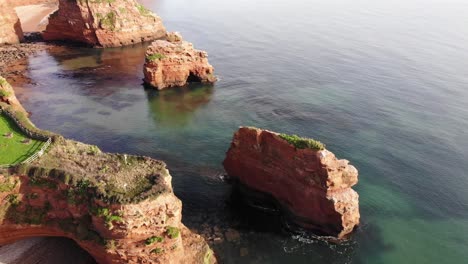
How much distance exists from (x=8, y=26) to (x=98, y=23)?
2153 cm

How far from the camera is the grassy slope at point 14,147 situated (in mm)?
31281

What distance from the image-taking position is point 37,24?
112688 millimetres

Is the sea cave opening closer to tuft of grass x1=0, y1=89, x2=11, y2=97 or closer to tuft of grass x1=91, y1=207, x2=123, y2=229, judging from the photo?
tuft of grass x1=0, y1=89, x2=11, y2=97

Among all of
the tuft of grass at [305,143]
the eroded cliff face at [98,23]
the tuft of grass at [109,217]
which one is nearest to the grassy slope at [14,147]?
the tuft of grass at [109,217]

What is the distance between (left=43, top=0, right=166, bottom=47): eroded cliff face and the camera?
87.6 metres

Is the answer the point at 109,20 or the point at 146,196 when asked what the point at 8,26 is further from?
the point at 146,196

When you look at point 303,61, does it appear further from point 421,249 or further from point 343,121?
point 421,249

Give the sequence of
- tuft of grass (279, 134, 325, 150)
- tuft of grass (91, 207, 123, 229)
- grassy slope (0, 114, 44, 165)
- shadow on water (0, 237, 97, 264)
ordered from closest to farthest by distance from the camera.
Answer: tuft of grass (91, 207, 123, 229), shadow on water (0, 237, 97, 264), grassy slope (0, 114, 44, 165), tuft of grass (279, 134, 325, 150)

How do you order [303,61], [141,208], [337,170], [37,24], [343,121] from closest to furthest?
[141,208] < [337,170] < [343,121] < [303,61] < [37,24]

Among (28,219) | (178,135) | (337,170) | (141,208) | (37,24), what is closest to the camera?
(141,208)

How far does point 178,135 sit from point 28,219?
26230 mm

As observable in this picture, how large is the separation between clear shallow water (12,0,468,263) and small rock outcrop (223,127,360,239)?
8.20 feet

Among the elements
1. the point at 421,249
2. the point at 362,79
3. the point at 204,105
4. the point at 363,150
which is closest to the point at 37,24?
the point at 204,105

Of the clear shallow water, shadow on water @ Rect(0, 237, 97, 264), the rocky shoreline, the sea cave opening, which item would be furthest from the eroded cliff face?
shadow on water @ Rect(0, 237, 97, 264)
